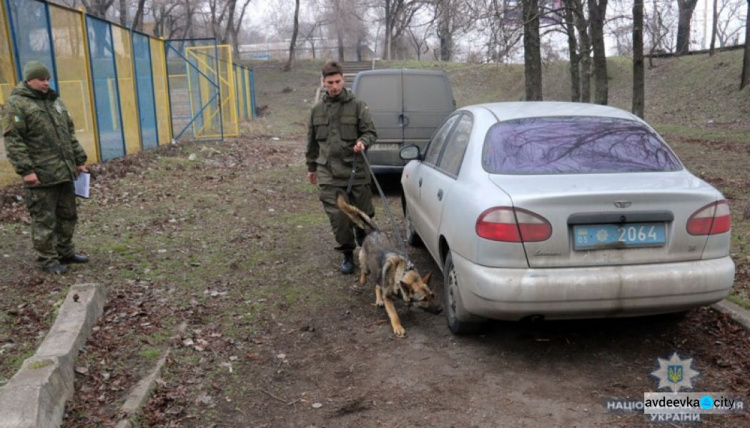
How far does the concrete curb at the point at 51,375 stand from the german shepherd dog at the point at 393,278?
2.08 m

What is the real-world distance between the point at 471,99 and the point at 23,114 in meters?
28.3

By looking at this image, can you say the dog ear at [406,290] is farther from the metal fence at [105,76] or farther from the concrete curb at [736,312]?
the metal fence at [105,76]

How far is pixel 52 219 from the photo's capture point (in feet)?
16.1

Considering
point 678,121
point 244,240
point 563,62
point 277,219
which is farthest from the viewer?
point 563,62

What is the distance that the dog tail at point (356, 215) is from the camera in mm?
4941

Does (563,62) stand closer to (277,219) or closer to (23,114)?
(277,219)

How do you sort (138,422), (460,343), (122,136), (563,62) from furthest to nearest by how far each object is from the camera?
1. (563,62)
2. (122,136)
3. (460,343)
4. (138,422)

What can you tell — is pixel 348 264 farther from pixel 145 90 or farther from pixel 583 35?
A: pixel 583 35

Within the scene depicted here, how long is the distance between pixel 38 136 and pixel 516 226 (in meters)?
4.07

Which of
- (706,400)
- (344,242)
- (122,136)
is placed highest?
(122,136)

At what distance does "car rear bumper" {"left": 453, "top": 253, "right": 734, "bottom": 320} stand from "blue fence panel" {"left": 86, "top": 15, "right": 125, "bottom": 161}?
8954 millimetres

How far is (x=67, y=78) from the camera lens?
8977 millimetres

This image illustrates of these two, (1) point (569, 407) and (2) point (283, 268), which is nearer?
(1) point (569, 407)

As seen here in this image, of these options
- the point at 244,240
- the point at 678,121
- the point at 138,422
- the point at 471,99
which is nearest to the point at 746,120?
the point at 678,121
